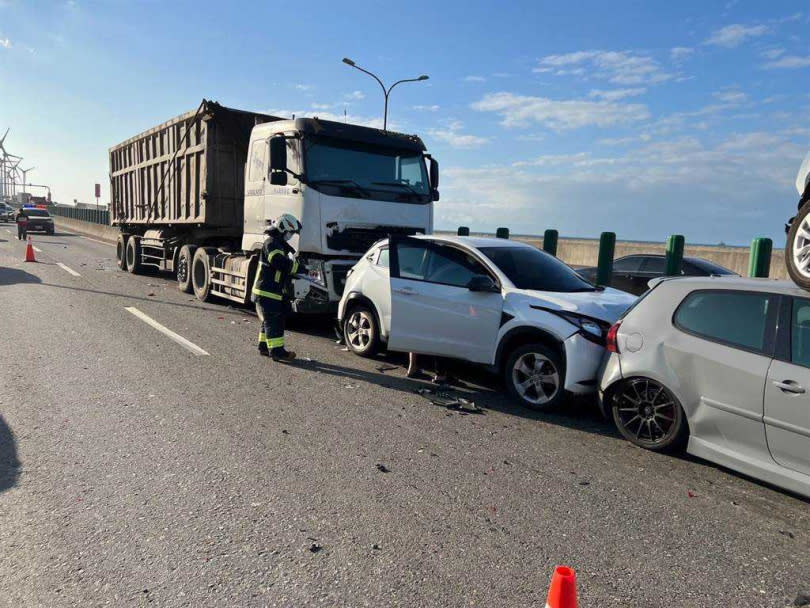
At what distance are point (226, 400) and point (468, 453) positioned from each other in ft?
7.92

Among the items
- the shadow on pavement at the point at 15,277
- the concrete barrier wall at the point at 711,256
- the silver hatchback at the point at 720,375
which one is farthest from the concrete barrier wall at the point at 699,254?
the shadow on pavement at the point at 15,277

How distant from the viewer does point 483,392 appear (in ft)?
20.7

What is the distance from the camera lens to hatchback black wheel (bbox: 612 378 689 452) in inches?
176

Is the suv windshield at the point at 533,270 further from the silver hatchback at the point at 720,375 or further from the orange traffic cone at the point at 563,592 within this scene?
the orange traffic cone at the point at 563,592

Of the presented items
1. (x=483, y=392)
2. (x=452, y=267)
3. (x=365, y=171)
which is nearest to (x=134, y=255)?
(x=365, y=171)

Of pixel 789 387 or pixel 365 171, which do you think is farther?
pixel 365 171

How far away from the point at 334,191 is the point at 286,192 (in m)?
0.76

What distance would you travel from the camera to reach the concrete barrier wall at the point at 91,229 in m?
33.0

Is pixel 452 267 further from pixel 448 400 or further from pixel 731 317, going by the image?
pixel 731 317

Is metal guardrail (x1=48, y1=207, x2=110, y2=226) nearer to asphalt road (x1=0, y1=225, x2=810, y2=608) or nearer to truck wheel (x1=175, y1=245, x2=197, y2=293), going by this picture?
truck wheel (x1=175, y1=245, x2=197, y2=293)

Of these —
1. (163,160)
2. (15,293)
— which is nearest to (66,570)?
(15,293)

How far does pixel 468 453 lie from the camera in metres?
4.55

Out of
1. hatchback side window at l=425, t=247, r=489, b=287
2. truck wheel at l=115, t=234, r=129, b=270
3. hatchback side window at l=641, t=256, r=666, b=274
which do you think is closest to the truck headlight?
hatchback side window at l=425, t=247, r=489, b=287

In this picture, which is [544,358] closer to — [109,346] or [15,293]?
[109,346]
